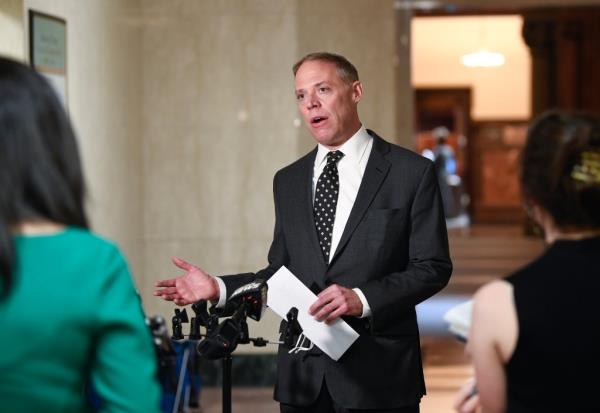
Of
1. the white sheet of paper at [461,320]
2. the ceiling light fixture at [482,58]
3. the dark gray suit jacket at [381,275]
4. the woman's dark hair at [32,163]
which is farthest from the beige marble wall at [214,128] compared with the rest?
the ceiling light fixture at [482,58]

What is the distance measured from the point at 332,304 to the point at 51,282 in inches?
58.8

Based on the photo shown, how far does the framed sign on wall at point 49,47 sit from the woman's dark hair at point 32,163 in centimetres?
380

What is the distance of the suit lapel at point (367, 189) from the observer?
11.3ft

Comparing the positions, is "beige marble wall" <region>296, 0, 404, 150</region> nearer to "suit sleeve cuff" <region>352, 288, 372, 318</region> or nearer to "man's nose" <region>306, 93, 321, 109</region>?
"man's nose" <region>306, 93, 321, 109</region>

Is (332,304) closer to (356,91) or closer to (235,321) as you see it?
(235,321)

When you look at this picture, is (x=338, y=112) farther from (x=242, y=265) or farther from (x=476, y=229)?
(x=476, y=229)

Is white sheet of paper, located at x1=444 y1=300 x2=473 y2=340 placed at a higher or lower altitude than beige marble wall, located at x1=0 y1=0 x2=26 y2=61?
lower

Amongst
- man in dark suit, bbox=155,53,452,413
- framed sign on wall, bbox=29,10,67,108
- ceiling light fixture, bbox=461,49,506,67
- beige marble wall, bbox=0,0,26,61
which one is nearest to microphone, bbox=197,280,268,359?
man in dark suit, bbox=155,53,452,413

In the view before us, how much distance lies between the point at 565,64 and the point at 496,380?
2017 cm

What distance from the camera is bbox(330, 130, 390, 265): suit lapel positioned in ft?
11.3

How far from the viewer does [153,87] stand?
294 inches

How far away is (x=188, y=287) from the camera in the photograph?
10.9 feet

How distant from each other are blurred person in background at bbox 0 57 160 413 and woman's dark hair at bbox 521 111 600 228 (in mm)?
837

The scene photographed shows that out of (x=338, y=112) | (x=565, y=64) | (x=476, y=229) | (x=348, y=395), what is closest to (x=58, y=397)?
(x=348, y=395)
